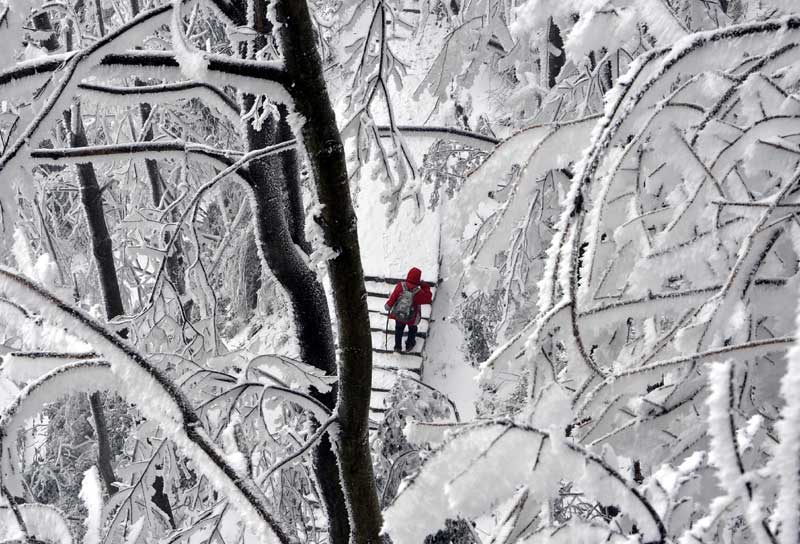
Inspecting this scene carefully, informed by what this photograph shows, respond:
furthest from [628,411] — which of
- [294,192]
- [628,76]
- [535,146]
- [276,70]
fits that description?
[294,192]

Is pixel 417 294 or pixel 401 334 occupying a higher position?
pixel 417 294

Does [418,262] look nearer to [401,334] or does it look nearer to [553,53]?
[401,334]

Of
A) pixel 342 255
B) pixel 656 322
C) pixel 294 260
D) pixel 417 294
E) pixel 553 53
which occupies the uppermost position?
pixel 553 53

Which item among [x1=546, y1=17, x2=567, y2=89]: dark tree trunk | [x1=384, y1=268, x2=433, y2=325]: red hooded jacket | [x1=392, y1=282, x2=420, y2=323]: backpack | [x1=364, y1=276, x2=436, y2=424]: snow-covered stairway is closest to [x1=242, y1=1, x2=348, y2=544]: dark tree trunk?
[x1=546, y1=17, x2=567, y2=89]: dark tree trunk

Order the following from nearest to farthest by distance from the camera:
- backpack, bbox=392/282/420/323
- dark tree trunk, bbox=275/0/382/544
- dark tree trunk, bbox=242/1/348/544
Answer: dark tree trunk, bbox=275/0/382/544 < dark tree trunk, bbox=242/1/348/544 < backpack, bbox=392/282/420/323

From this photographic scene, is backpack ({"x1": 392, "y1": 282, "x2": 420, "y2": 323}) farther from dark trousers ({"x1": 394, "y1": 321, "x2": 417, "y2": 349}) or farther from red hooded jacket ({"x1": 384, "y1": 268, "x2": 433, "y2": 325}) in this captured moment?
dark trousers ({"x1": 394, "y1": 321, "x2": 417, "y2": 349})

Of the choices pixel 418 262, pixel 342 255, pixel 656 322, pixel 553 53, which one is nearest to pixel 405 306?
pixel 418 262

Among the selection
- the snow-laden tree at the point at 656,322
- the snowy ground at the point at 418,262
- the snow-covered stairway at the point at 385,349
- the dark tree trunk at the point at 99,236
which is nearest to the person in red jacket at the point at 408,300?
the snow-covered stairway at the point at 385,349
